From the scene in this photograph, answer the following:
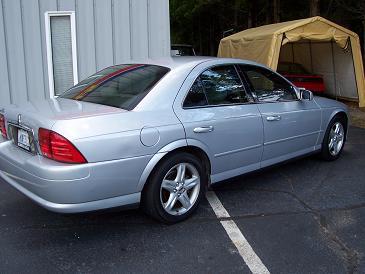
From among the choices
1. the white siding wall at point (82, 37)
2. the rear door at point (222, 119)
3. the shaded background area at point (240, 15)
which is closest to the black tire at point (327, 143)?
the rear door at point (222, 119)

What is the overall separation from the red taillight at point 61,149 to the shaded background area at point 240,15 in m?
13.7

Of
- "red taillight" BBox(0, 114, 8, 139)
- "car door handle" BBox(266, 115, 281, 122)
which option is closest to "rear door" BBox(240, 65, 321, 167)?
"car door handle" BBox(266, 115, 281, 122)

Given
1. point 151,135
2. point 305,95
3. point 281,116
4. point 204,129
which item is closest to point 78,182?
point 151,135

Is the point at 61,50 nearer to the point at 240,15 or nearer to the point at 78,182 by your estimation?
the point at 78,182

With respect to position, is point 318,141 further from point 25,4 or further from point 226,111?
point 25,4

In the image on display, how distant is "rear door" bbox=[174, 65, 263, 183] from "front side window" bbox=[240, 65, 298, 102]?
0.69 ft

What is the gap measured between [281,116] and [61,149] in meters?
2.65

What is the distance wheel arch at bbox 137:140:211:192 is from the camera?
3.72m

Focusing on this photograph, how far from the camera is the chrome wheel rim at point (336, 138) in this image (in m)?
6.15

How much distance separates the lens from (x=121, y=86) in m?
4.25

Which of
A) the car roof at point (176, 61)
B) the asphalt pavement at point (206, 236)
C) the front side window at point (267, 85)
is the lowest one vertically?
the asphalt pavement at point (206, 236)

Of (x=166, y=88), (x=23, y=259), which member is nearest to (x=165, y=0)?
(x=166, y=88)

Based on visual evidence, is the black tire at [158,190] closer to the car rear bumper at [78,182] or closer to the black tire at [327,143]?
the car rear bumper at [78,182]

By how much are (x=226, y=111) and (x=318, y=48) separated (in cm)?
1149
